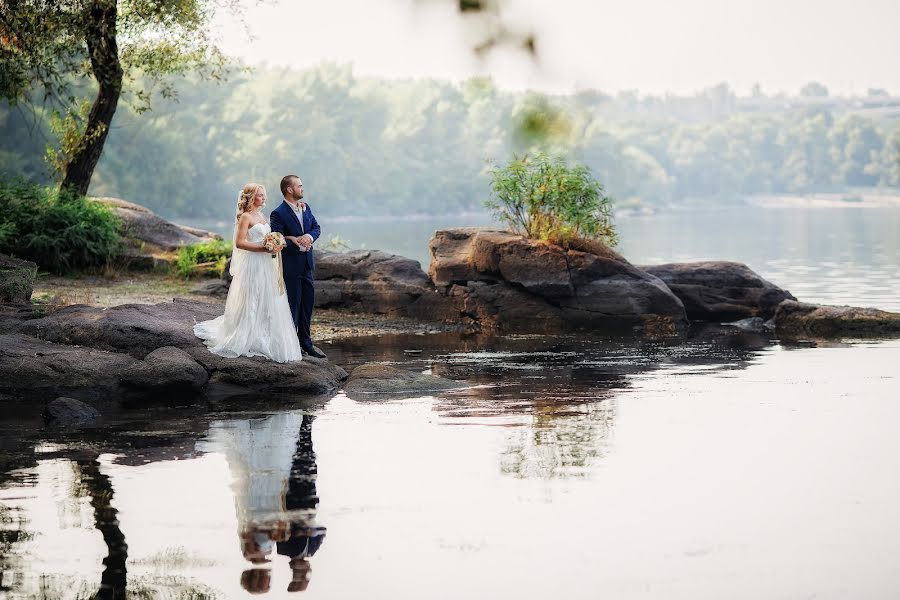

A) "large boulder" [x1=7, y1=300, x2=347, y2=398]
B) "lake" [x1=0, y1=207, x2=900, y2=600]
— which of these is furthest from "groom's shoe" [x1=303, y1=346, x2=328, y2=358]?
"lake" [x1=0, y1=207, x2=900, y2=600]

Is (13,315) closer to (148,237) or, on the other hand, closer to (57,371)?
(57,371)

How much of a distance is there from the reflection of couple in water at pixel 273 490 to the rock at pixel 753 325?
11075 millimetres

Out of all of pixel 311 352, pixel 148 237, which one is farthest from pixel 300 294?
pixel 148 237

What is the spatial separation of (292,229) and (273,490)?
20.4 ft

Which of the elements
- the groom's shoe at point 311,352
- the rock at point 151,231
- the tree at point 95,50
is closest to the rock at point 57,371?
the groom's shoe at point 311,352

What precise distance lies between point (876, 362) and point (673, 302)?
5.70 m

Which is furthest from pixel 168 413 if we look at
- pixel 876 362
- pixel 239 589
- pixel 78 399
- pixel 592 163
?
pixel 592 163

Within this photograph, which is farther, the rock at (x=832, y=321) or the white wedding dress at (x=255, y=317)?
the rock at (x=832, y=321)

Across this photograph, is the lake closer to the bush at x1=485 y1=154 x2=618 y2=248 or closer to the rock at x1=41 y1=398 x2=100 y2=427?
the rock at x1=41 y1=398 x2=100 y2=427

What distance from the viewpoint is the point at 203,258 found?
84.8ft

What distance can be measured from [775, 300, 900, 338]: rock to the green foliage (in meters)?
10.1

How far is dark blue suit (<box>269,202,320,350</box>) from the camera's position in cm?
1474

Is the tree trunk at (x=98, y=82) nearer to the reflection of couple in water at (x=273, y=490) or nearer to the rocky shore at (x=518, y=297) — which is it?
the rocky shore at (x=518, y=297)

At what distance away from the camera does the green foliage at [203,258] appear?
2509cm
